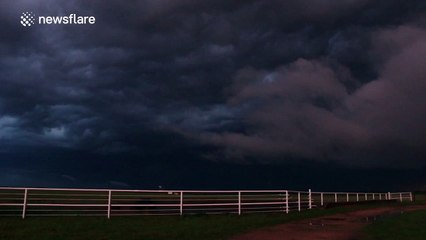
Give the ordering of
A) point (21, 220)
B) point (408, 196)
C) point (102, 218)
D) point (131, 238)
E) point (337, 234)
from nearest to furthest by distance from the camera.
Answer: point (131, 238) → point (337, 234) → point (21, 220) → point (102, 218) → point (408, 196)

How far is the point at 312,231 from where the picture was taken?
1822cm

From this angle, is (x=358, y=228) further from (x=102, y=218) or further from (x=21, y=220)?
(x=21, y=220)

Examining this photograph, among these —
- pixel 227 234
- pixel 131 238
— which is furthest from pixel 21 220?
pixel 227 234

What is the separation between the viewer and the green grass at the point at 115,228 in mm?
15039

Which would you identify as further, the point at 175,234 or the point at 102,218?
the point at 102,218

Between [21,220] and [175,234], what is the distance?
312 inches

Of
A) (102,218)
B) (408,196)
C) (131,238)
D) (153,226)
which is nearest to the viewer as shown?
(131,238)

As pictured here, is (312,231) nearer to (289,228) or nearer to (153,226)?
(289,228)

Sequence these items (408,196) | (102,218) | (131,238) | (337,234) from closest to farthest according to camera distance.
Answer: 1. (131,238)
2. (337,234)
3. (102,218)
4. (408,196)

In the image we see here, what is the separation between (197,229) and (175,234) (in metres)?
2.03

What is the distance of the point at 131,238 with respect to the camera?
47.4ft

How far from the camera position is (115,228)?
17531 mm

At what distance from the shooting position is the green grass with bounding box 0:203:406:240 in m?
15.0

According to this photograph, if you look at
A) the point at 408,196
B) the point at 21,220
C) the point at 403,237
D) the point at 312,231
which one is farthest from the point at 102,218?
the point at 408,196
